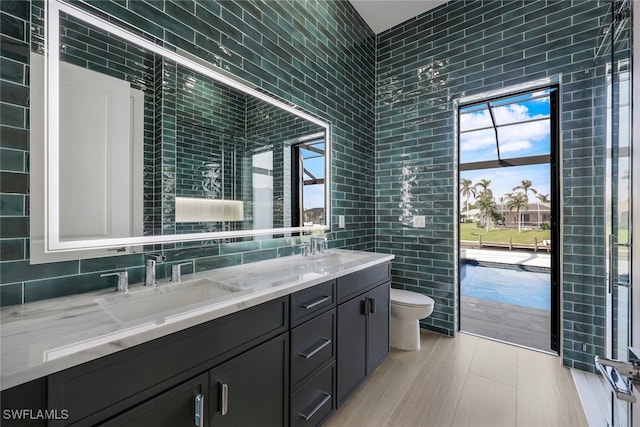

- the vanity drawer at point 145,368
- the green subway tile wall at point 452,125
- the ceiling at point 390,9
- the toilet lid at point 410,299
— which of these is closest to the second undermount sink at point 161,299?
the vanity drawer at point 145,368

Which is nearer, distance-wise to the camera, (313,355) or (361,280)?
(313,355)

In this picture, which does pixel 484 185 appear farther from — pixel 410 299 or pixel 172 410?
pixel 172 410

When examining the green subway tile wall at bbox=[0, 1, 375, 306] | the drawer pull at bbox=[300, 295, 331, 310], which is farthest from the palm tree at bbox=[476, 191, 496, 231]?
the drawer pull at bbox=[300, 295, 331, 310]

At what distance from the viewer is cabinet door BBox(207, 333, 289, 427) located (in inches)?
39.9

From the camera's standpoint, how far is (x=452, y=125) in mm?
2793

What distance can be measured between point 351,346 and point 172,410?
116 cm

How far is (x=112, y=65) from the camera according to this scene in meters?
1.23

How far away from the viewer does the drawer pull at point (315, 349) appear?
4.60 feet

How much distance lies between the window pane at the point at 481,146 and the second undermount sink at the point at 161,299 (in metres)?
3.11

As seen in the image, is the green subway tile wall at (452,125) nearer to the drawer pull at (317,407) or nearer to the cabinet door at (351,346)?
the cabinet door at (351,346)

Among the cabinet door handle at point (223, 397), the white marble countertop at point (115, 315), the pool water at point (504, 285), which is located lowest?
the pool water at point (504, 285)

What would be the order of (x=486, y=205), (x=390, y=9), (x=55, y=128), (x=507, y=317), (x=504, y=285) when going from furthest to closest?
(x=504, y=285) < (x=486, y=205) < (x=507, y=317) < (x=390, y=9) < (x=55, y=128)

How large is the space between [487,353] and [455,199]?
145 cm

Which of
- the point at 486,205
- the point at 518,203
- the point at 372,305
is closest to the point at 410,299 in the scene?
the point at 372,305
